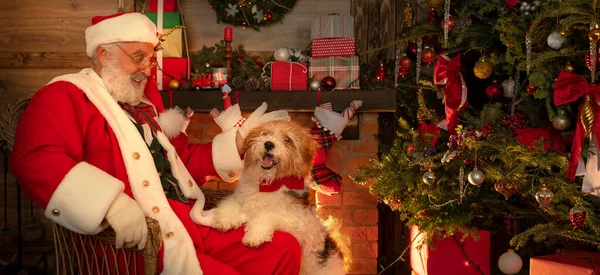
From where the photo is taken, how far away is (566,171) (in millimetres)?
2730

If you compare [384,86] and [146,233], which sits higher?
[384,86]

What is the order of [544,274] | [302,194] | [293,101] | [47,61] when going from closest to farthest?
1. [544,274]
2. [302,194]
3. [293,101]
4. [47,61]

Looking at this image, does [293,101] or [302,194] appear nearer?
[302,194]

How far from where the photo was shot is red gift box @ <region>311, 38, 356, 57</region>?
12.6 ft

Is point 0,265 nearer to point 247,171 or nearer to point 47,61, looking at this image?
point 47,61

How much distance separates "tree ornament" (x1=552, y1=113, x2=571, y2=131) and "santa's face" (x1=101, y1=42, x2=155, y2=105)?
1800 millimetres

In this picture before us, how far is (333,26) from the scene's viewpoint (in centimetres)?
383

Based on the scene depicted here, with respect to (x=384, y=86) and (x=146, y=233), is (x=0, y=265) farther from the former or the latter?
(x=384, y=86)

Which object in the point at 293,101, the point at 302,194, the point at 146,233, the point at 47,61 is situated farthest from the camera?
the point at 47,61

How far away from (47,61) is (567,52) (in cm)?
312

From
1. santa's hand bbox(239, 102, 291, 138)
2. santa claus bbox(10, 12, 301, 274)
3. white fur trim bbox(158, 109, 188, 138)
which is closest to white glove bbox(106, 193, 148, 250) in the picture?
santa claus bbox(10, 12, 301, 274)

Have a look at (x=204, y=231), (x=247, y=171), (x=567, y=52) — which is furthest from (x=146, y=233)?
(x=567, y=52)

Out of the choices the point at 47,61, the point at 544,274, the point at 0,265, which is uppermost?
the point at 47,61

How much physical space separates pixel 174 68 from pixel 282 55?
2.17 ft
